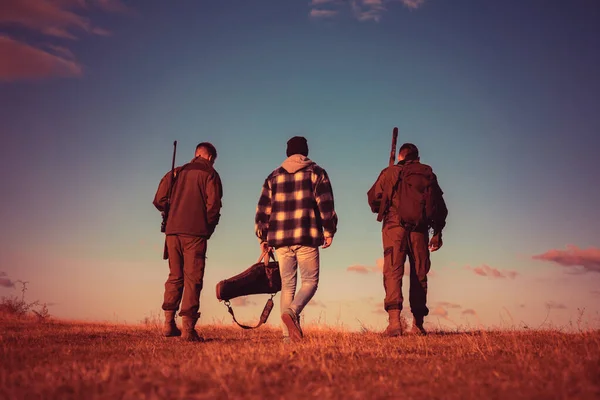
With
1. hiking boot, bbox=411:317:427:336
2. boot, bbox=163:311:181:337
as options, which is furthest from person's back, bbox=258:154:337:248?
hiking boot, bbox=411:317:427:336

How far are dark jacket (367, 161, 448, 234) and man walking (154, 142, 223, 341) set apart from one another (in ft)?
8.68

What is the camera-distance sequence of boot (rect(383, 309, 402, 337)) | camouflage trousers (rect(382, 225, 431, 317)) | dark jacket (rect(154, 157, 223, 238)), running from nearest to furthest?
1. boot (rect(383, 309, 402, 337))
2. dark jacket (rect(154, 157, 223, 238))
3. camouflage trousers (rect(382, 225, 431, 317))

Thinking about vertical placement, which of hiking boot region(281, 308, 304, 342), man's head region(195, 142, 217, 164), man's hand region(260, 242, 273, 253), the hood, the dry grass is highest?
man's head region(195, 142, 217, 164)

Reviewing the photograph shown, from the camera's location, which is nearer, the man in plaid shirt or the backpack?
the man in plaid shirt

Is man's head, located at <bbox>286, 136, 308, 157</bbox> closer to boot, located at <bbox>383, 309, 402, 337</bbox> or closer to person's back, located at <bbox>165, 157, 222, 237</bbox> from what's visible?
person's back, located at <bbox>165, 157, 222, 237</bbox>

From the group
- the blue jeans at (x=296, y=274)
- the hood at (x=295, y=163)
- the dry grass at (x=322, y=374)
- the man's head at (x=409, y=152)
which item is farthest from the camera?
the man's head at (x=409, y=152)

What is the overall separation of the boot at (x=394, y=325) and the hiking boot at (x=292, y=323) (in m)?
1.99

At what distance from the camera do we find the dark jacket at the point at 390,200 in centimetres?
956

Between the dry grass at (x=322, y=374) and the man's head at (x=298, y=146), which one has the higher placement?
the man's head at (x=298, y=146)

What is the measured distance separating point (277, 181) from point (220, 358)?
3.52 metres

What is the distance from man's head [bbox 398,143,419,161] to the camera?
9891 millimetres

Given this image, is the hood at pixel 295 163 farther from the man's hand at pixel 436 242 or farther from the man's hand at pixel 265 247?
the man's hand at pixel 436 242

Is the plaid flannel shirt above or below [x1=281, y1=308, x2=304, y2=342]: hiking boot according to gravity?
above

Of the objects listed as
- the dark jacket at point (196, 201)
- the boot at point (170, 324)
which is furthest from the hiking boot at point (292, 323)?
the boot at point (170, 324)
